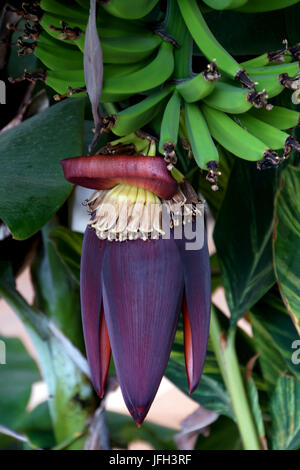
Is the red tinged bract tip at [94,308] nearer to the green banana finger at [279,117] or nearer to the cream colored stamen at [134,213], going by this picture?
the cream colored stamen at [134,213]

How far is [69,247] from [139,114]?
0.96 ft

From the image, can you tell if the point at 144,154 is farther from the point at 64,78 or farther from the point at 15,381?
the point at 15,381

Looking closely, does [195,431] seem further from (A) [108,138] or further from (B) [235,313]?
(A) [108,138]

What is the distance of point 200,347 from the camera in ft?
1.13

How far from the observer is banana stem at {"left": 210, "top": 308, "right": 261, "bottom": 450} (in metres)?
0.61

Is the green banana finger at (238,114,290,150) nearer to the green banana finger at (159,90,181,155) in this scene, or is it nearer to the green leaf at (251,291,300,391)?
the green banana finger at (159,90,181,155)

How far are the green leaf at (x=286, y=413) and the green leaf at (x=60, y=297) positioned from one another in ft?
0.81

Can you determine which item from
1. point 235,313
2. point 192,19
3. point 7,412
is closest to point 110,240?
point 192,19

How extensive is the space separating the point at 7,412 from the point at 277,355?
49cm

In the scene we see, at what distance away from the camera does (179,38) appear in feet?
1.18

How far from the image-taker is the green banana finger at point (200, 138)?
1.04ft

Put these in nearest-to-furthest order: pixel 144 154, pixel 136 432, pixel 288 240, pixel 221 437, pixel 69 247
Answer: pixel 144 154, pixel 288 240, pixel 69 247, pixel 221 437, pixel 136 432

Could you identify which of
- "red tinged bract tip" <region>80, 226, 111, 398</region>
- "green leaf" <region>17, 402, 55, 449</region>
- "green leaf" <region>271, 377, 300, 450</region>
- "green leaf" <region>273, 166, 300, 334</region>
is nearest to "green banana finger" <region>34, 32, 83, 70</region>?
"red tinged bract tip" <region>80, 226, 111, 398</region>

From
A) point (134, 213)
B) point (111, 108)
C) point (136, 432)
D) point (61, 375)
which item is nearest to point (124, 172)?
point (134, 213)
